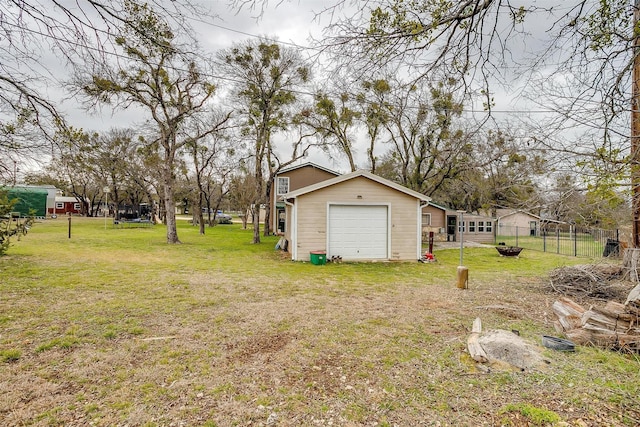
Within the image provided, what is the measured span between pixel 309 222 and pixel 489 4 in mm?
8213

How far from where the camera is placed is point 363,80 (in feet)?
13.2

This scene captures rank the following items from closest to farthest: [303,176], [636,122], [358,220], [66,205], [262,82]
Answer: [636,122]
[358,220]
[262,82]
[303,176]
[66,205]

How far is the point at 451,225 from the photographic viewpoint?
814 inches

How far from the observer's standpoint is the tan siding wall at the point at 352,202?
10.8m

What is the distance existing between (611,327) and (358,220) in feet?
24.9

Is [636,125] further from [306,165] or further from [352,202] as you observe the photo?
[306,165]

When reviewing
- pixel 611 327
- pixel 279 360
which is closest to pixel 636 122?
pixel 611 327

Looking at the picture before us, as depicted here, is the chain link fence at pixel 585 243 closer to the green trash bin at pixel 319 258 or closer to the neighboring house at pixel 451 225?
the neighboring house at pixel 451 225

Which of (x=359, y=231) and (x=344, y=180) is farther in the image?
(x=359, y=231)

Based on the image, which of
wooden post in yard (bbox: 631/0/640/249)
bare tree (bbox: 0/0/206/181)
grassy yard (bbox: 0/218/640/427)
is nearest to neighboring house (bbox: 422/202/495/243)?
grassy yard (bbox: 0/218/640/427)

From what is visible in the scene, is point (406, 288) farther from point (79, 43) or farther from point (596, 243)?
point (596, 243)

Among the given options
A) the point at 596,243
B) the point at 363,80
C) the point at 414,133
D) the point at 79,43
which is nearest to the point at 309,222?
the point at 363,80

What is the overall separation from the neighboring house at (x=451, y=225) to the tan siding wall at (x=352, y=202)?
8961mm

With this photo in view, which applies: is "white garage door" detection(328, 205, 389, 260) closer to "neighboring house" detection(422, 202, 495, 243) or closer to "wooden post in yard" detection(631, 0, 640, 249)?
"wooden post in yard" detection(631, 0, 640, 249)
